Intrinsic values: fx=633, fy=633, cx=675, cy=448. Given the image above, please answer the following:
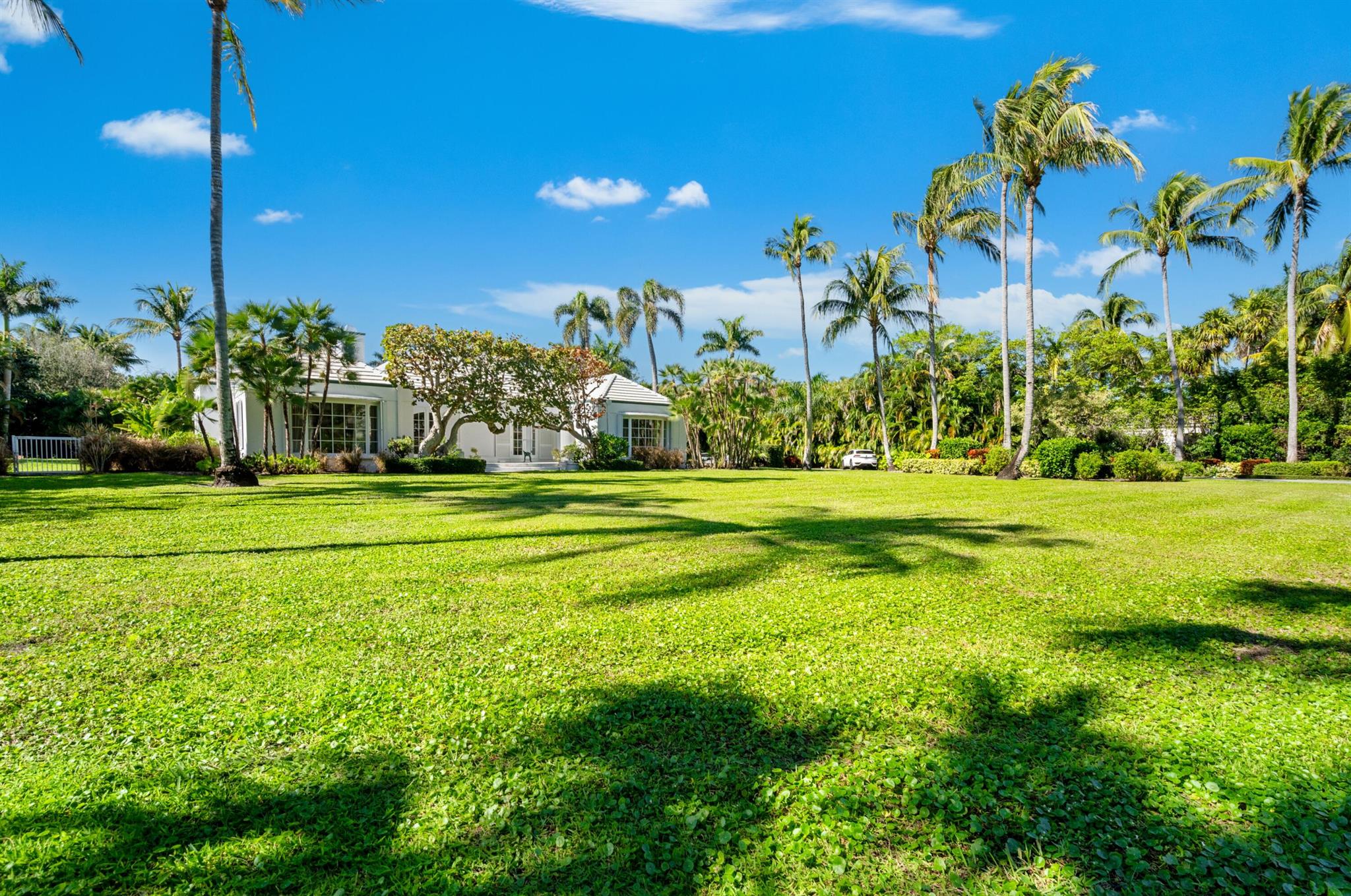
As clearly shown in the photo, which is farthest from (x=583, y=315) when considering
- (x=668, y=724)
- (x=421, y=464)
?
(x=668, y=724)

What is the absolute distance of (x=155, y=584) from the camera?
16.3 ft

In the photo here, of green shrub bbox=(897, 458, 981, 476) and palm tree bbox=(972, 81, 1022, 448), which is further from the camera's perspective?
green shrub bbox=(897, 458, 981, 476)

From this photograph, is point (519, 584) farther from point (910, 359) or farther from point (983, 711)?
point (910, 359)

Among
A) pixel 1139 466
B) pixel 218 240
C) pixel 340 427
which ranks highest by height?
pixel 218 240

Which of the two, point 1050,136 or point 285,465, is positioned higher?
point 1050,136

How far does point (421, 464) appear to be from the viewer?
69.1 ft

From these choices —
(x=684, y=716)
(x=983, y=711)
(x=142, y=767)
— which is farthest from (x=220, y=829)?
(x=983, y=711)

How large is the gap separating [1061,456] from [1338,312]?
57.8 feet

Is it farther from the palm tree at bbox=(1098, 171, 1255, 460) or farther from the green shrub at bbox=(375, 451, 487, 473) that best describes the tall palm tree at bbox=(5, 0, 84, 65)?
the palm tree at bbox=(1098, 171, 1255, 460)

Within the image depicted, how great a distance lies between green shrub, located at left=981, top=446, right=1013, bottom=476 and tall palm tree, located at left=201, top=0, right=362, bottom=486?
22.8m

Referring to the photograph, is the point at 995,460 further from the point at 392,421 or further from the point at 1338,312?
the point at 392,421

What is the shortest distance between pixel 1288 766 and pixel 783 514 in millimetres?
7806

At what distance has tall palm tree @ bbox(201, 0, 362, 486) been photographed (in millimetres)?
13398

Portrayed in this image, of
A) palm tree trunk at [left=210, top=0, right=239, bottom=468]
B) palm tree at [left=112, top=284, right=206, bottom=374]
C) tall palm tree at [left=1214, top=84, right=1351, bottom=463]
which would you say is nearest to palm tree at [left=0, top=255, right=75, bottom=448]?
palm tree at [left=112, top=284, right=206, bottom=374]
